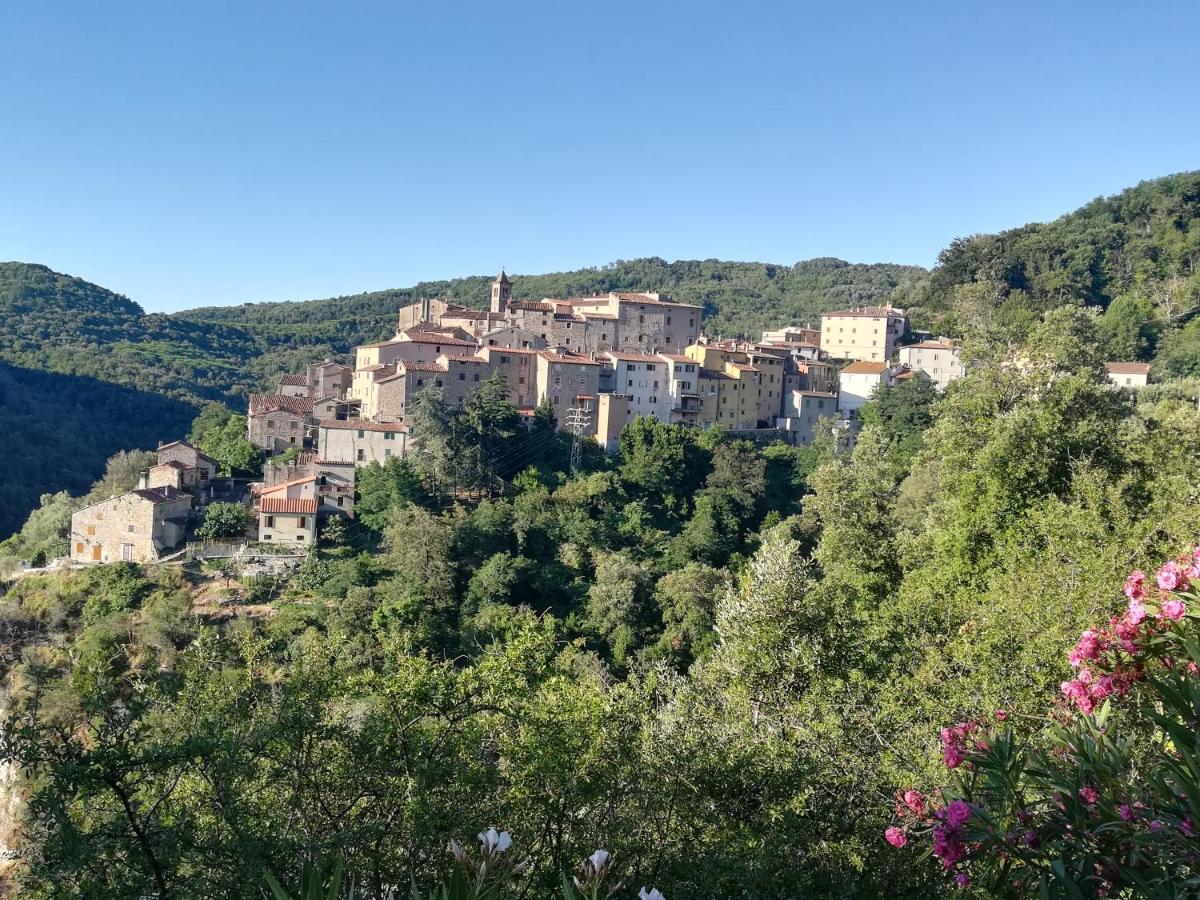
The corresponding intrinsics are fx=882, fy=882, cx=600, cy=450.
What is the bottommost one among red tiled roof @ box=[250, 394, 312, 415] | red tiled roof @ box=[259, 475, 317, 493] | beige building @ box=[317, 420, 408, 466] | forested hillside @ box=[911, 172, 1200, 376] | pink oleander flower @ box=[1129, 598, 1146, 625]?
red tiled roof @ box=[259, 475, 317, 493]

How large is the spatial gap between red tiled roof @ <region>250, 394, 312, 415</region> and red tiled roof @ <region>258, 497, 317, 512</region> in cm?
996

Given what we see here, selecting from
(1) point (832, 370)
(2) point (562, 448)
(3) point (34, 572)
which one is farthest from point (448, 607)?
(1) point (832, 370)

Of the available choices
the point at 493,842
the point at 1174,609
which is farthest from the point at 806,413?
the point at 493,842

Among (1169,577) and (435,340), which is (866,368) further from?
(1169,577)

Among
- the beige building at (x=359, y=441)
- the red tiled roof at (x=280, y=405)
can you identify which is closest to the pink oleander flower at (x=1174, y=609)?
the beige building at (x=359, y=441)

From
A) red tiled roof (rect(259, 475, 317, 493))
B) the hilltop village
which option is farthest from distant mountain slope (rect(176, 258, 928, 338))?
red tiled roof (rect(259, 475, 317, 493))

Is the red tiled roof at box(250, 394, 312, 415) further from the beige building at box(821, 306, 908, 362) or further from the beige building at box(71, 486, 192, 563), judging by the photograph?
the beige building at box(821, 306, 908, 362)

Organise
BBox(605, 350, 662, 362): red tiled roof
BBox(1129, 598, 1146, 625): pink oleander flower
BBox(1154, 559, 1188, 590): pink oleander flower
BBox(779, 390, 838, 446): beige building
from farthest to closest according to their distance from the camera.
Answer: BBox(779, 390, 838, 446): beige building → BBox(605, 350, 662, 362): red tiled roof → BBox(1129, 598, 1146, 625): pink oleander flower → BBox(1154, 559, 1188, 590): pink oleander flower

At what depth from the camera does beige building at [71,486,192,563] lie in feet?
115

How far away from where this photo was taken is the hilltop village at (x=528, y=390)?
36.2 metres

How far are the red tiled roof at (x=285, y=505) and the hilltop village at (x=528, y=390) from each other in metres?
0.05

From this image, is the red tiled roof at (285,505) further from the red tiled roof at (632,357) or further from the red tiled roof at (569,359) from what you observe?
the red tiled roof at (632,357)

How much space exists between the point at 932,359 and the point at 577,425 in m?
26.0

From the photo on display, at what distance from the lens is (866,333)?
201 ft
